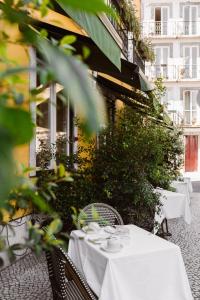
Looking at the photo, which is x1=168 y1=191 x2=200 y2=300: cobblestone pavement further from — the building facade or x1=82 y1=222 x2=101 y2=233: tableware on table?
the building facade

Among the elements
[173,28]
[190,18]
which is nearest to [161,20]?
[173,28]

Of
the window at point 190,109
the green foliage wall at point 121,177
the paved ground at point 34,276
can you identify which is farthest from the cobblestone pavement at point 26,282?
the window at point 190,109

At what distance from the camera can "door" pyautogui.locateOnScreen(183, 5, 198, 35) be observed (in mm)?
32500

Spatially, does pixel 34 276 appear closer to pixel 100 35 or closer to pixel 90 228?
pixel 100 35

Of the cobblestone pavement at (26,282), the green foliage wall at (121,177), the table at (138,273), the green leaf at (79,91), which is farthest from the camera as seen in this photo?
the green foliage wall at (121,177)

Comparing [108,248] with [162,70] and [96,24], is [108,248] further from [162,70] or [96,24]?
[162,70]

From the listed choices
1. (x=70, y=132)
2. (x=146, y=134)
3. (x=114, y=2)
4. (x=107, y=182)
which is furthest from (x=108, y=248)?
(x=114, y=2)

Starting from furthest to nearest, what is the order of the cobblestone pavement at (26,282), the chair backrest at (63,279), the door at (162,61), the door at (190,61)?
the door at (162,61), the door at (190,61), the cobblestone pavement at (26,282), the chair backrest at (63,279)

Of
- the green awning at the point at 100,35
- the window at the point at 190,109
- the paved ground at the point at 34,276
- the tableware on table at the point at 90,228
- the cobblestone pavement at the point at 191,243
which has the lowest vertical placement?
the cobblestone pavement at the point at 191,243

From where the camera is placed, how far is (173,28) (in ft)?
107

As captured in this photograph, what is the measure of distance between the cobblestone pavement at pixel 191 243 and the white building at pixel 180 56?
21077mm

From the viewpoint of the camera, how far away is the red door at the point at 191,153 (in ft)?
104

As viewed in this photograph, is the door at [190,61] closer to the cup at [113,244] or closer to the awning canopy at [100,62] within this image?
the awning canopy at [100,62]

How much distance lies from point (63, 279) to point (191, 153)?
29711mm
